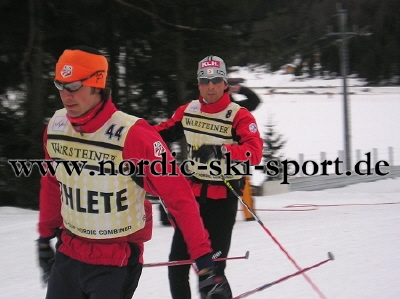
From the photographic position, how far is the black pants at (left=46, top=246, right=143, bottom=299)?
2.36m

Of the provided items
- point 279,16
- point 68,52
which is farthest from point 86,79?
point 279,16

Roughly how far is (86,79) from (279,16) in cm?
842

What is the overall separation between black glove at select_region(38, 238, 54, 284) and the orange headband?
2.64ft

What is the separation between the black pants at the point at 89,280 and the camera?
2357 mm

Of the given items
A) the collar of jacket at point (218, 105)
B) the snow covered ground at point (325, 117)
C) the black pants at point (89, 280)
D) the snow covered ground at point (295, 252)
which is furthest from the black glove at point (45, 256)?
the snow covered ground at point (325, 117)

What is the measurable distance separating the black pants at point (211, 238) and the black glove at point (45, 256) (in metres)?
0.97

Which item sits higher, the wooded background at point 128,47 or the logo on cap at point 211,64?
the wooded background at point 128,47

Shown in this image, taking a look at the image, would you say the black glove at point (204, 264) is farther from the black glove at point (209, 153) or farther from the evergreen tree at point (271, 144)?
the evergreen tree at point (271, 144)

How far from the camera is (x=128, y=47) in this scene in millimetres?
10117

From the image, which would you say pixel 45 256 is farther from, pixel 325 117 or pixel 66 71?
pixel 325 117

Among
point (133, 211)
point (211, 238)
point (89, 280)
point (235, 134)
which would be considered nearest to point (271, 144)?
point (235, 134)

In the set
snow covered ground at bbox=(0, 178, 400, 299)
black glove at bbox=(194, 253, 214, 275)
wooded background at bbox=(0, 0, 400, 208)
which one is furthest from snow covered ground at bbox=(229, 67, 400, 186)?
black glove at bbox=(194, 253, 214, 275)

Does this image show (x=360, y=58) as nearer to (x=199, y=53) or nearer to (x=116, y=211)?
(x=199, y=53)

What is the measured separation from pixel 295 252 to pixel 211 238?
2605 mm
